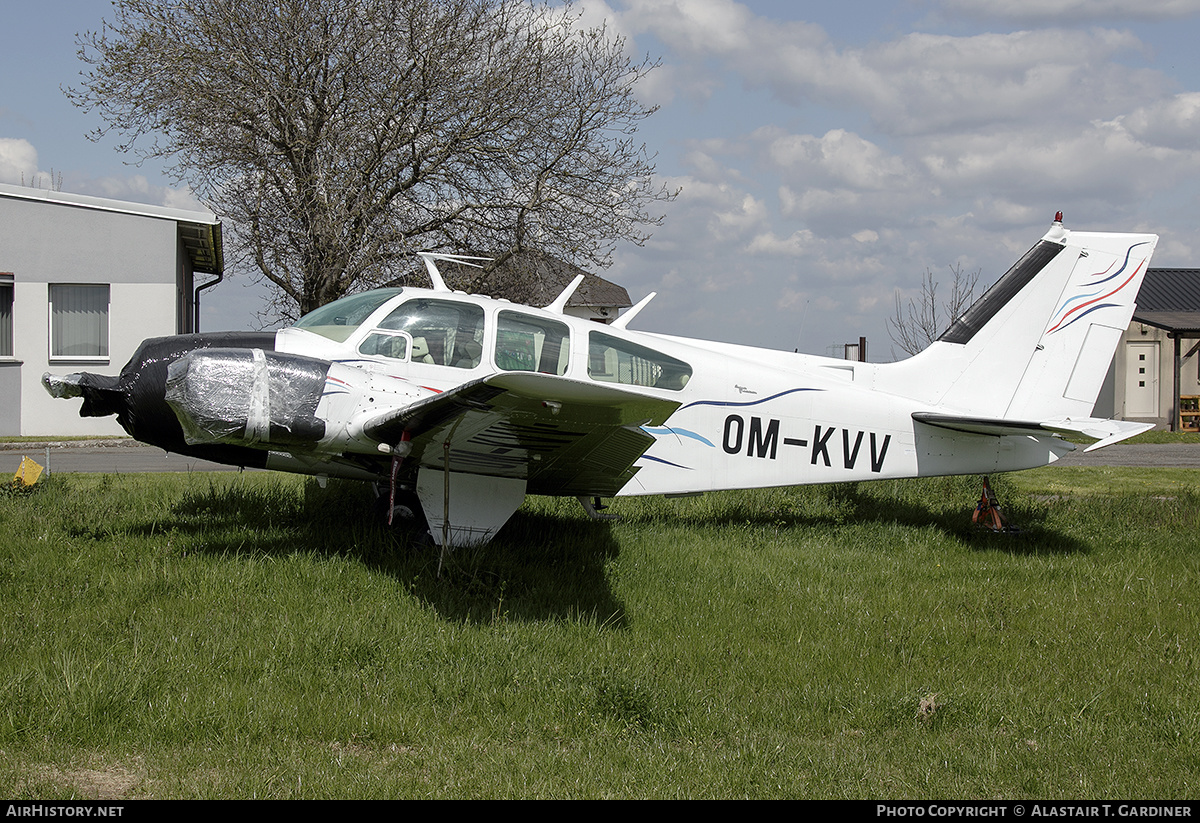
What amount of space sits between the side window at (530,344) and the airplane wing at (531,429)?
0.91m

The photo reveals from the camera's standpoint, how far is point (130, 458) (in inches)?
570

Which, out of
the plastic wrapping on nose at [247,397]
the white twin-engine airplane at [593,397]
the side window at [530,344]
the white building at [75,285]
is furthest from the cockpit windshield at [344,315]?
the white building at [75,285]

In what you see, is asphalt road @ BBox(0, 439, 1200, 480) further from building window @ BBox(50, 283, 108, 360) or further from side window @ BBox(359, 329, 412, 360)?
side window @ BBox(359, 329, 412, 360)

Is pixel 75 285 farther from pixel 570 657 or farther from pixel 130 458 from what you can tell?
pixel 570 657

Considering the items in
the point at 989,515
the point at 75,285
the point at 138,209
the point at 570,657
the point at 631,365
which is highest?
the point at 138,209

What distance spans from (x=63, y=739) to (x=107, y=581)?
2.25 metres

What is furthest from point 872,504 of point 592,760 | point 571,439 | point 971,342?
point 592,760

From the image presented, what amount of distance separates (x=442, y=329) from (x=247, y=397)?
1.65 meters

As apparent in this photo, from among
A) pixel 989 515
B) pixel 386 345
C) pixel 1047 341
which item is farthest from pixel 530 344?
pixel 1047 341

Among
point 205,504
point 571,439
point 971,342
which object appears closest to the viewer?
point 571,439

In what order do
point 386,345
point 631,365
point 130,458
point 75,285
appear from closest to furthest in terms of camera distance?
point 386,345, point 631,365, point 130,458, point 75,285

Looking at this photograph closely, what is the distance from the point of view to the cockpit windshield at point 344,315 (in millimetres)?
6652

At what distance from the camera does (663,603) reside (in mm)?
6301

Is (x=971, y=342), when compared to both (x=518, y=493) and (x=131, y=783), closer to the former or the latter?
(x=518, y=493)
